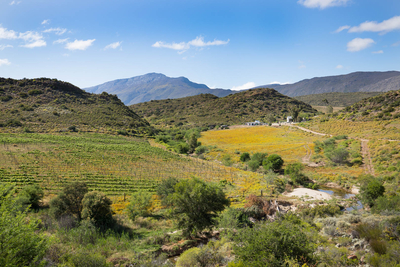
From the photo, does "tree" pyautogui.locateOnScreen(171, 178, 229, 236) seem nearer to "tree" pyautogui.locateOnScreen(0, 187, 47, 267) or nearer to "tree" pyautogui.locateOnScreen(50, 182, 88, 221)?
"tree" pyautogui.locateOnScreen(0, 187, 47, 267)

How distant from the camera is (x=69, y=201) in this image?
47.5 feet

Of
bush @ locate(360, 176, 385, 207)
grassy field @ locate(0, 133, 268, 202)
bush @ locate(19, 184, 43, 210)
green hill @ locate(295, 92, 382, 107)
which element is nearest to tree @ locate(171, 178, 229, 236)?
grassy field @ locate(0, 133, 268, 202)

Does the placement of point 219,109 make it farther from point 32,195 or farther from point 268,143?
point 32,195

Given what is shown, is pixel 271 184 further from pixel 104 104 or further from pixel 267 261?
pixel 104 104


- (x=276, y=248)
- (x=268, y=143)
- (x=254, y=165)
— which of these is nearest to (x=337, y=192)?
(x=254, y=165)

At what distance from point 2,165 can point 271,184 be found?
35142 millimetres

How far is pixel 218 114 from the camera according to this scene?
118 m

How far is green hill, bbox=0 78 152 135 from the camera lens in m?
59.1

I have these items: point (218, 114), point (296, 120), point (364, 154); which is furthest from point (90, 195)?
point (218, 114)

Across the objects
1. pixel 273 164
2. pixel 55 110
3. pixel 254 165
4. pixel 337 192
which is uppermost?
pixel 55 110

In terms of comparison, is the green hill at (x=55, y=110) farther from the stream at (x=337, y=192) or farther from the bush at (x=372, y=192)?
the bush at (x=372, y=192)

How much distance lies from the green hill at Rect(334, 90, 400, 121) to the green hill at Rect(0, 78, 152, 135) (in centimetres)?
7043

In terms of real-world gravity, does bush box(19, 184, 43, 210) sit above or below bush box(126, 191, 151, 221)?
above

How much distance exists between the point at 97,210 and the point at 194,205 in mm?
6526
